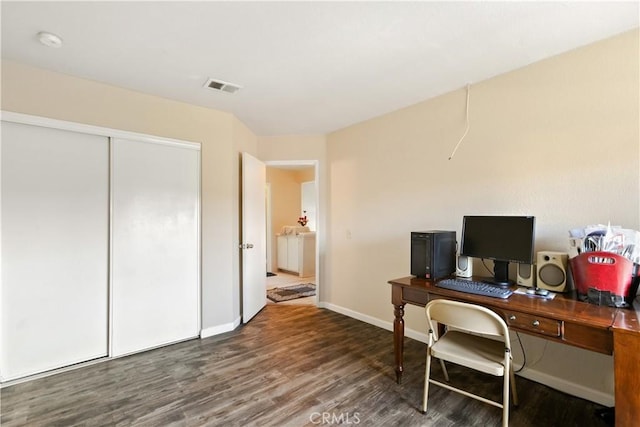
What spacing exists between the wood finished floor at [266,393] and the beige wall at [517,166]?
48 cm

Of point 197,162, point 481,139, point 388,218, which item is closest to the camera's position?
point 481,139

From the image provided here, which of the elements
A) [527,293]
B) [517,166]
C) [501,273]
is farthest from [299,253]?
[527,293]

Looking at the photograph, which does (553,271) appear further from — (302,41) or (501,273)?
(302,41)

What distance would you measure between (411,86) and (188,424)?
3063 millimetres

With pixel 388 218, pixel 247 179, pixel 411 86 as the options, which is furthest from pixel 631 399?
pixel 247 179

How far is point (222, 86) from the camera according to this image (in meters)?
2.61

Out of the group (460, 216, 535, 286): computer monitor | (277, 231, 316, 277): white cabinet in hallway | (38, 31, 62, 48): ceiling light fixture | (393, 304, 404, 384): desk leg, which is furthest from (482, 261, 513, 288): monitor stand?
(277, 231, 316, 277): white cabinet in hallway

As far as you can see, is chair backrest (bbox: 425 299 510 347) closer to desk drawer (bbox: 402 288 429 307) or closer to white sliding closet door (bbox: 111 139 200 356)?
desk drawer (bbox: 402 288 429 307)

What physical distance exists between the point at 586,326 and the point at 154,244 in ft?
10.7

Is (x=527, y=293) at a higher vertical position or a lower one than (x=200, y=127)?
lower

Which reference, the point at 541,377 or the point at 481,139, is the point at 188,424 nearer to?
the point at 541,377

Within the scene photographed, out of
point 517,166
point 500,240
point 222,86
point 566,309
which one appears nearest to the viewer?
point 566,309

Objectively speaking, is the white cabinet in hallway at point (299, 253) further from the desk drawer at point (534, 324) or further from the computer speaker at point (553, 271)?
the desk drawer at point (534, 324)

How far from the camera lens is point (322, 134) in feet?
13.3
